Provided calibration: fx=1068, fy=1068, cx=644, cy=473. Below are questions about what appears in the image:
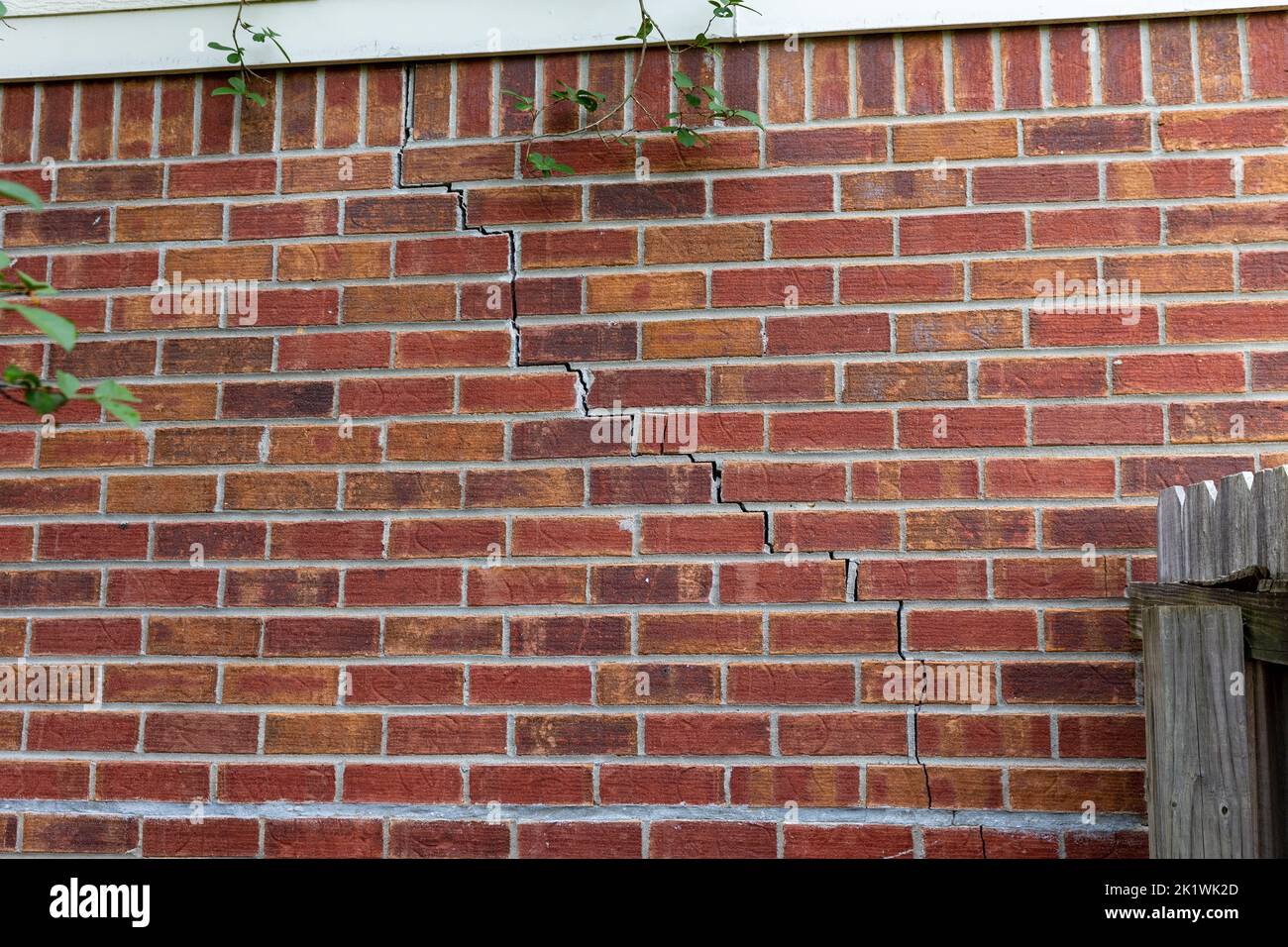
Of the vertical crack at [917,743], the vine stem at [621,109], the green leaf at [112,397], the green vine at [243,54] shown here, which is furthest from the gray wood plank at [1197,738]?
the green vine at [243,54]

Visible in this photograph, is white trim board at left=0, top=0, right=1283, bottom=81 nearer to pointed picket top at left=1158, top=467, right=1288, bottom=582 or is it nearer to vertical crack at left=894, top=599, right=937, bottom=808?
pointed picket top at left=1158, top=467, right=1288, bottom=582

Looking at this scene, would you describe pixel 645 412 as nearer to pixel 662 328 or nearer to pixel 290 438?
pixel 662 328

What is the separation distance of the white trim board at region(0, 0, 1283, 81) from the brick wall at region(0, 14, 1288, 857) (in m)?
0.05

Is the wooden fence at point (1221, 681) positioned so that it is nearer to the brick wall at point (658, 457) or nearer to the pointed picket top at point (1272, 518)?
the pointed picket top at point (1272, 518)

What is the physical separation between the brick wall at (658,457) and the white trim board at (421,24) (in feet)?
0.15

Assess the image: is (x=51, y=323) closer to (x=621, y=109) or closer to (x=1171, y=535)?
(x=621, y=109)

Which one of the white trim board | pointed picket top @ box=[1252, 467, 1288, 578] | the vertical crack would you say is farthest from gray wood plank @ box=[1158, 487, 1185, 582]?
the white trim board

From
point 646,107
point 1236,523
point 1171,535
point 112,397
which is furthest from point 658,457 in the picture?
point 112,397

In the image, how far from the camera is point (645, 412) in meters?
2.30

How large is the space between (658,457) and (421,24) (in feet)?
3.67

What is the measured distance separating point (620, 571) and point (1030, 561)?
0.85m

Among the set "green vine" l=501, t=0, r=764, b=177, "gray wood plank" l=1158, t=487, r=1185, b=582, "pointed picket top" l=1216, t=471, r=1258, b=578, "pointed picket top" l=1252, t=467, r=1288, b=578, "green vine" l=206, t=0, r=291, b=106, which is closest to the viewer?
"pointed picket top" l=1252, t=467, r=1288, b=578

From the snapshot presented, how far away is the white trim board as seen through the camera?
2295 millimetres

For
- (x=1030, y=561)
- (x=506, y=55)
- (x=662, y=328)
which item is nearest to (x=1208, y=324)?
(x=1030, y=561)
